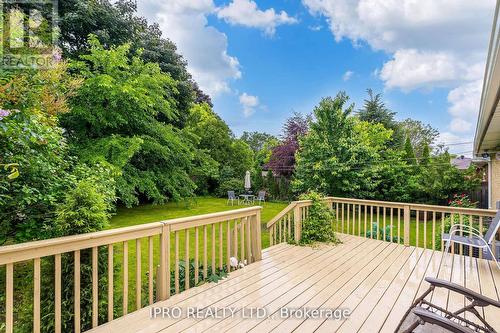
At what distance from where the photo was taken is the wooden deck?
2342mm

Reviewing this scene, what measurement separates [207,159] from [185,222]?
10.2 m

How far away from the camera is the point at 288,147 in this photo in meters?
15.4

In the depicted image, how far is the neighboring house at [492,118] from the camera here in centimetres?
214

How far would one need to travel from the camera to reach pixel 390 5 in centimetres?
642

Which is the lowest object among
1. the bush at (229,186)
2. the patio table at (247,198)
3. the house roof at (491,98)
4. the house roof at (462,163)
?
the patio table at (247,198)

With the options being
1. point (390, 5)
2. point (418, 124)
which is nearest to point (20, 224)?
point (390, 5)

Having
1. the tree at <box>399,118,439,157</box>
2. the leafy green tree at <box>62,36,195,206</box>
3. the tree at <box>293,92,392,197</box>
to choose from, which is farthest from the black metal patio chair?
the tree at <box>399,118,439,157</box>

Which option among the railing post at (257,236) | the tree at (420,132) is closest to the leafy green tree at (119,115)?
the railing post at (257,236)

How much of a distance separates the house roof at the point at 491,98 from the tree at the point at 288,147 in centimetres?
960

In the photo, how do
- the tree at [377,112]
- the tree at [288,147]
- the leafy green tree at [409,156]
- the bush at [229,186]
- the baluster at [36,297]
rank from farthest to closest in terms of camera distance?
the tree at [377,112] < the bush at [229,186] < the tree at [288,147] < the leafy green tree at [409,156] < the baluster at [36,297]

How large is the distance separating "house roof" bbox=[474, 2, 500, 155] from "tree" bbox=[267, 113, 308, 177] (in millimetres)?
9601

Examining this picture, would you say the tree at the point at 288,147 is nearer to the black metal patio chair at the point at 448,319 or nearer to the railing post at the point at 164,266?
the railing post at the point at 164,266

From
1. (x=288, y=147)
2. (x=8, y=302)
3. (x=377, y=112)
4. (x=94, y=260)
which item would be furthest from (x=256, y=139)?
(x=8, y=302)

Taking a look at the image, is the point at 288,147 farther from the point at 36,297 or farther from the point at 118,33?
the point at 36,297
